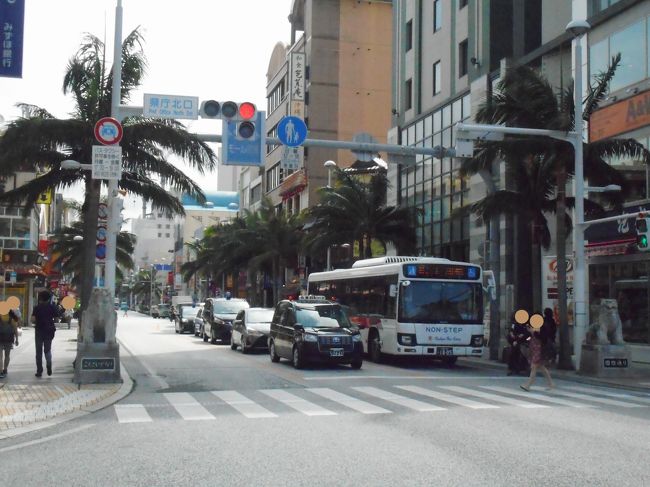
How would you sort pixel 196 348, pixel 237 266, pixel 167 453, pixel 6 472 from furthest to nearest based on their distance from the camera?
pixel 237 266 < pixel 196 348 < pixel 167 453 < pixel 6 472

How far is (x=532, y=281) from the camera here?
33.4 metres

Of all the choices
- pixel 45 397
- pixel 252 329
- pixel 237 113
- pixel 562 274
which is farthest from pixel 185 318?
pixel 45 397

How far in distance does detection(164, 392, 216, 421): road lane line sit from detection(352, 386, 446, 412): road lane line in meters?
3.40

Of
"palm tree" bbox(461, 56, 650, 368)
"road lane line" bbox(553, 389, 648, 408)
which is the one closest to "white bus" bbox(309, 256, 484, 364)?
"palm tree" bbox(461, 56, 650, 368)

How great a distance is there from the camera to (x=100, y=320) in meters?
16.9

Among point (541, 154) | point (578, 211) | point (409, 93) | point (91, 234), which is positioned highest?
point (409, 93)

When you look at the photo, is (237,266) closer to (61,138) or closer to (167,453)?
(61,138)

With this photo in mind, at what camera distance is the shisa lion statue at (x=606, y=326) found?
2053cm

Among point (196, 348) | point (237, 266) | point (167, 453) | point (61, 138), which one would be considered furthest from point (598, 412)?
point (237, 266)

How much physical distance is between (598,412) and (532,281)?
2095 centimetres

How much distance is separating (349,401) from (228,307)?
22.5m

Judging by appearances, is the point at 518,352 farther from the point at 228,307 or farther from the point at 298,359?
the point at 228,307

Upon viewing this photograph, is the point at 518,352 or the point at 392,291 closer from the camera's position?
the point at 518,352

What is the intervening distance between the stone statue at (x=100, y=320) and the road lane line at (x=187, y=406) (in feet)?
7.40
